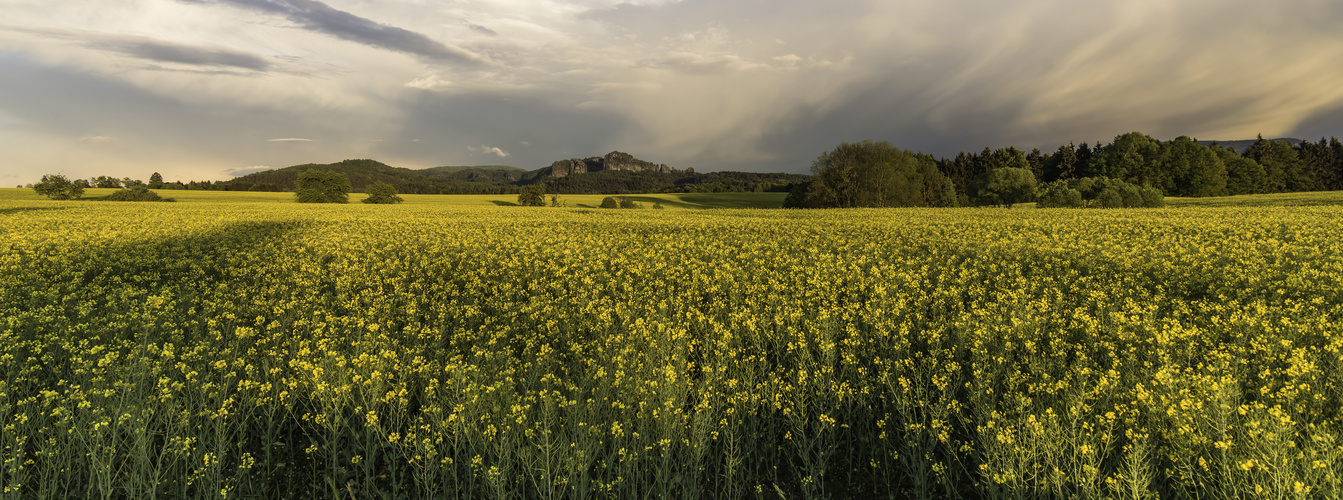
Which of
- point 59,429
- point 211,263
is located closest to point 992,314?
point 59,429

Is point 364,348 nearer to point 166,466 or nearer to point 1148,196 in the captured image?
point 166,466

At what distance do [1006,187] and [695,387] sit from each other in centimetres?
7544

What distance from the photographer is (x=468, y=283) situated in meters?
11.2

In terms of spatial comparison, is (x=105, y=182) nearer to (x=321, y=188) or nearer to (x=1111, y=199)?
(x=321, y=188)

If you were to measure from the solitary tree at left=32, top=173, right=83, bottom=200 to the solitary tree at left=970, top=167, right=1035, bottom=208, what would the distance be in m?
116

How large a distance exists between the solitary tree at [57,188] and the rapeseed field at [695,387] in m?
81.1

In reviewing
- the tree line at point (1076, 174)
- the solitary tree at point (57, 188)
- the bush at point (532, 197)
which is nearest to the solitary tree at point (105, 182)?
the solitary tree at point (57, 188)

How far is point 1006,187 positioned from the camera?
67.3 m

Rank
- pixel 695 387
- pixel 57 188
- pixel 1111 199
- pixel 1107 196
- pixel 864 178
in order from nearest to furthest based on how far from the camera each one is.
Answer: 1. pixel 695 387
2. pixel 1111 199
3. pixel 1107 196
4. pixel 864 178
5. pixel 57 188

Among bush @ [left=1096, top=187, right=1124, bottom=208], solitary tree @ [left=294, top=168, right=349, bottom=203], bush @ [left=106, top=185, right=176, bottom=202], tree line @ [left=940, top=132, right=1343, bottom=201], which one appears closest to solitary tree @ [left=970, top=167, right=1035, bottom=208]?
tree line @ [left=940, top=132, right=1343, bottom=201]

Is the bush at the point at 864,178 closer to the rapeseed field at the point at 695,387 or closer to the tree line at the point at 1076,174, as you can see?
the tree line at the point at 1076,174

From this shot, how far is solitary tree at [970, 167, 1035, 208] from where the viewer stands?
6501 centimetres

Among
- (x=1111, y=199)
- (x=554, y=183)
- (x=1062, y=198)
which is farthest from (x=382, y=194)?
(x=554, y=183)

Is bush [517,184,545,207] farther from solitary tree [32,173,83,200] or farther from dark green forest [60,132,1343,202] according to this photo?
solitary tree [32,173,83,200]
